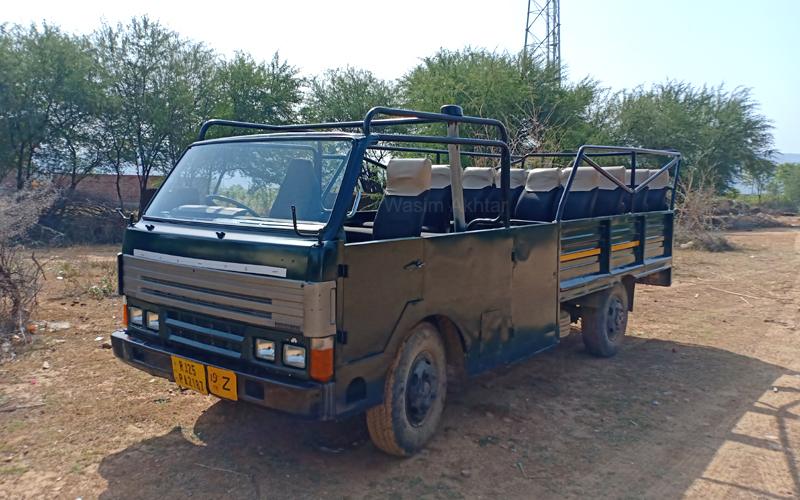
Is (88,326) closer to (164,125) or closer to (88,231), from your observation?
(88,231)

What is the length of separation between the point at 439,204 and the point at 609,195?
252 cm

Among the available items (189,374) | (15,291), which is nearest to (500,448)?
(189,374)

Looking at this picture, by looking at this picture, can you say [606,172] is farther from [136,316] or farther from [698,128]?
[698,128]

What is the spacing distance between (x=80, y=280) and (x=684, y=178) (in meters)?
22.7

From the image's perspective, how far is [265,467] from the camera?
4.02 meters

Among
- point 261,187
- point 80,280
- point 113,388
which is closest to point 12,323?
point 113,388

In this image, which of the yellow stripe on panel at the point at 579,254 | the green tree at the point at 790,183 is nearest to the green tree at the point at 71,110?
the yellow stripe on panel at the point at 579,254

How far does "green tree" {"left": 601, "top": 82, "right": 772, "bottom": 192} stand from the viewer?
91.0 ft

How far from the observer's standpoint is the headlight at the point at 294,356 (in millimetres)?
3512

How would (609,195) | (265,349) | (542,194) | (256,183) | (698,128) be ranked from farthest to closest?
(698,128) → (609,195) → (542,194) → (256,183) → (265,349)

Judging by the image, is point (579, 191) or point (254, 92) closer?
point (579, 191)

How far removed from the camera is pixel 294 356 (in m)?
3.55

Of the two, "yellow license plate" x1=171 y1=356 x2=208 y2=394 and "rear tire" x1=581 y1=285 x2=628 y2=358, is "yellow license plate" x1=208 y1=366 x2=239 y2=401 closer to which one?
"yellow license plate" x1=171 y1=356 x2=208 y2=394

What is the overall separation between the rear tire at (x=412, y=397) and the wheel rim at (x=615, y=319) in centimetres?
307
